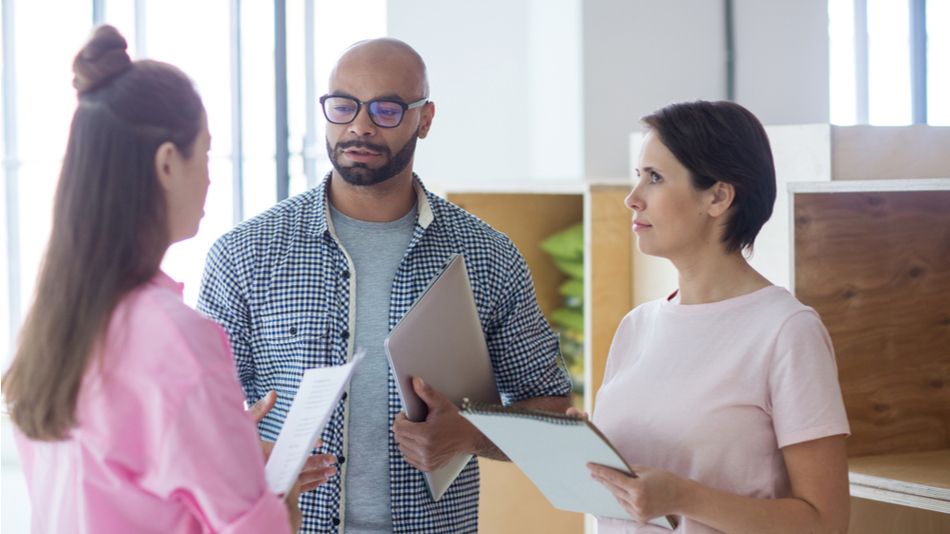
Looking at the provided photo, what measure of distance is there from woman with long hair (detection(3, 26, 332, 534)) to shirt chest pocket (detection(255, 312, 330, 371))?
0.61 metres

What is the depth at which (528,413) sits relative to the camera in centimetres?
103

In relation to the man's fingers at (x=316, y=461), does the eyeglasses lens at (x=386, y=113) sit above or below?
above

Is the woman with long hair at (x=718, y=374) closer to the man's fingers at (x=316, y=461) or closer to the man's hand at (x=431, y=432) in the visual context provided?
the man's hand at (x=431, y=432)

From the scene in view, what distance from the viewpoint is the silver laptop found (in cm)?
130

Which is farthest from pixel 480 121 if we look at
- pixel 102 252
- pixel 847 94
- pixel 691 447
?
pixel 847 94

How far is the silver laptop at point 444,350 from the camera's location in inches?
51.0

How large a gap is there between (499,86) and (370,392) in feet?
5.01

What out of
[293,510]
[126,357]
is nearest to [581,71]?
[293,510]

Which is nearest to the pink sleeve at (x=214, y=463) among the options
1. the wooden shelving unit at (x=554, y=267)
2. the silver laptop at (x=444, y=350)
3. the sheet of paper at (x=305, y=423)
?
the sheet of paper at (x=305, y=423)

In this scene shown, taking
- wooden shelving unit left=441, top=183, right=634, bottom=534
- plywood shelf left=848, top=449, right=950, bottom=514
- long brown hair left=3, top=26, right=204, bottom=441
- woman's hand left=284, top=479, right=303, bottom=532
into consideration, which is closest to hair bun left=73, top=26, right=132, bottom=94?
long brown hair left=3, top=26, right=204, bottom=441

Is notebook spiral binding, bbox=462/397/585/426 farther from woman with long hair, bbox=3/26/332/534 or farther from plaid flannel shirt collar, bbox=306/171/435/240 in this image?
plaid flannel shirt collar, bbox=306/171/435/240

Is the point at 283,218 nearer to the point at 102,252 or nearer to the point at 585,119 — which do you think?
the point at 102,252

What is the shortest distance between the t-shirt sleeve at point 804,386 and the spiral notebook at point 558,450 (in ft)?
0.72

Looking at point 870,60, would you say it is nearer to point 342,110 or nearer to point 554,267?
point 554,267
